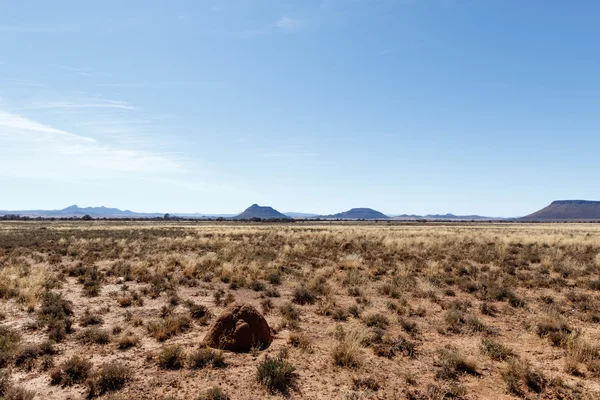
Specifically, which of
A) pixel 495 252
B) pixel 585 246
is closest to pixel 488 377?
pixel 495 252

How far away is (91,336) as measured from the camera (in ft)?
29.4

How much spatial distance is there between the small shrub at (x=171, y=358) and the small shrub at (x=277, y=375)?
5.73ft

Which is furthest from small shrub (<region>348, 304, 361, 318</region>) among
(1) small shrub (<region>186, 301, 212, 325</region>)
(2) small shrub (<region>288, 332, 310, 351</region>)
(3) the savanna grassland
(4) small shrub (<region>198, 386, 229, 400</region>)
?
(4) small shrub (<region>198, 386, 229, 400</region>)

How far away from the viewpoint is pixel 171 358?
772cm

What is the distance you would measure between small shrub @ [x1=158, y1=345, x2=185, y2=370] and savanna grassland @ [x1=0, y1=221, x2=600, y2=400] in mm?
24

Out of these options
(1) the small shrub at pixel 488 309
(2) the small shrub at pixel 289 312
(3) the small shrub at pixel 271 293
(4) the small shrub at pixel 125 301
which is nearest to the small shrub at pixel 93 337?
(4) the small shrub at pixel 125 301

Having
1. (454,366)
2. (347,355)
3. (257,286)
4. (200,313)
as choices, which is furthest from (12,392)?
(257,286)

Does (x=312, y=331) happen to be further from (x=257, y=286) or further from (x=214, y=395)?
(x=257, y=286)

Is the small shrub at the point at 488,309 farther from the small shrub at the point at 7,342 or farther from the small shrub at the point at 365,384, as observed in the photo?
the small shrub at the point at 7,342

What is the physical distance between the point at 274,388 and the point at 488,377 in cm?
430

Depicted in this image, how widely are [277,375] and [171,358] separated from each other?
2452 millimetres

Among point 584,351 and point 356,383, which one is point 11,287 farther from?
point 584,351

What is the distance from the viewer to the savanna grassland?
6852 mm

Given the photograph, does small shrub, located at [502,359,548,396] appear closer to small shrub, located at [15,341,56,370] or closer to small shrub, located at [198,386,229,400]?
small shrub, located at [198,386,229,400]
